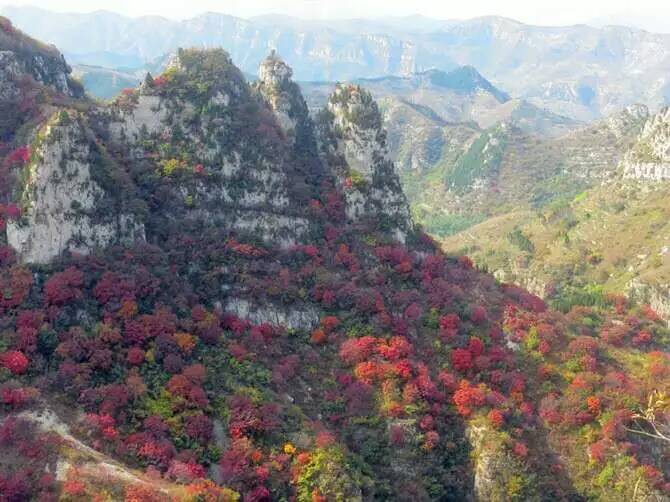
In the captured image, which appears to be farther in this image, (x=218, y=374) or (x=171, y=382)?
(x=218, y=374)

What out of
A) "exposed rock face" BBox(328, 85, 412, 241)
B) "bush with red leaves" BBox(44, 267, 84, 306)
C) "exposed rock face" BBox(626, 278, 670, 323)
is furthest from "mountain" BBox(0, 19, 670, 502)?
"exposed rock face" BBox(626, 278, 670, 323)

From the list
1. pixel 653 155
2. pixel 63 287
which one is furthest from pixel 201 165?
pixel 653 155

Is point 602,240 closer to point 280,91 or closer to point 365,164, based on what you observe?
point 365,164

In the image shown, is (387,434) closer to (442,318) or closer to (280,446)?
(280,446)

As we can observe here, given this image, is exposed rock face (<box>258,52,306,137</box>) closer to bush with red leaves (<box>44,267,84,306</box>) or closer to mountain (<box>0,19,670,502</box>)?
mountain (<box>0,19,670,502</box>)

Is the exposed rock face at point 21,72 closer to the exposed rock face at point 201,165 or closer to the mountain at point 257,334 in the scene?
the mountain at point 257,334

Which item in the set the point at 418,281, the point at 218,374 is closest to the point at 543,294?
the point at 418,281

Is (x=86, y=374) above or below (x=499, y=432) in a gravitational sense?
above
